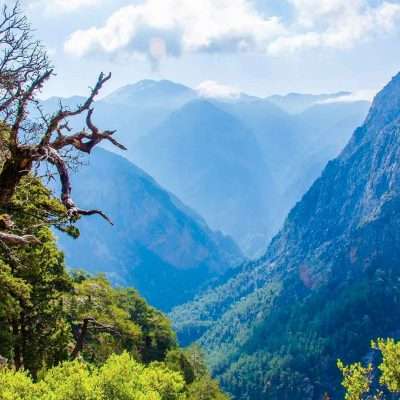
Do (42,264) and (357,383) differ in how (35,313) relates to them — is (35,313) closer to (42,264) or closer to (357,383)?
(42,264)

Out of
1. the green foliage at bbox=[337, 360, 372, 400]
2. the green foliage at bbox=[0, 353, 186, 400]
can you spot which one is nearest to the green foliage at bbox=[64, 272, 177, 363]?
the green foliage at bbox=[0, 353, 186, 400]

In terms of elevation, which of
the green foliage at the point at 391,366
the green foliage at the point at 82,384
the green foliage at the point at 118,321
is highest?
the green foliage at the point at 118,321

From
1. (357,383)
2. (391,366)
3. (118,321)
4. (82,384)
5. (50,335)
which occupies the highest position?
(118,321)

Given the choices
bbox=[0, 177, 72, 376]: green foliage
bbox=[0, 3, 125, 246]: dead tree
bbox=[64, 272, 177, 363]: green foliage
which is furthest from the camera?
bbox=[64, 272, 177, 363]: green foliage

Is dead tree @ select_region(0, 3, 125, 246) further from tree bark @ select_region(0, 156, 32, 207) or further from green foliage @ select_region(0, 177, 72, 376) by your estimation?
green foliage @ select_region(0, 177, 72, 376)

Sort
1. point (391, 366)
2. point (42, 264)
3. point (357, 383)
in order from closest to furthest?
point (357, 383)
point (391, 366)
point (42, 264)

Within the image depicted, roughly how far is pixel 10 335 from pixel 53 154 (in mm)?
23990

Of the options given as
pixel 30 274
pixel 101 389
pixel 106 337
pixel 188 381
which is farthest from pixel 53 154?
pixel 188 381

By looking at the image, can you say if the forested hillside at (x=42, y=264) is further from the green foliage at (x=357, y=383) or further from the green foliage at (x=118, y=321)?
the green foliage at (x=357, y=383)

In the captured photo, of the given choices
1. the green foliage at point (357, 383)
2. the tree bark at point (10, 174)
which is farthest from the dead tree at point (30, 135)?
the green foliage at point (357, 383)

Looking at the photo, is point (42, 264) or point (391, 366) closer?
point (391, 366)

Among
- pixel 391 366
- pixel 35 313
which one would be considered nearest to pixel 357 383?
pixel 391 366

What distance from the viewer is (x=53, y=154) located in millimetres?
18922

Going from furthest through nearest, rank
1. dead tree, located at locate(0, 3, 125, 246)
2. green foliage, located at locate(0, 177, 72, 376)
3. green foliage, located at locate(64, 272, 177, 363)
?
green foliage, located at locate(64, 272, 177, 363)
green foliage, located at locate(0, 177, 72, 376)
dead tree, located at locate(0, 3, 125, 246)
